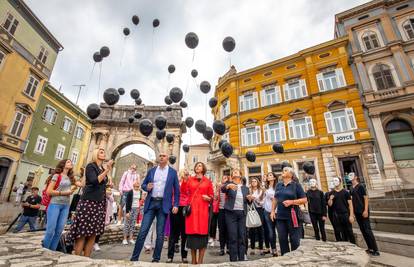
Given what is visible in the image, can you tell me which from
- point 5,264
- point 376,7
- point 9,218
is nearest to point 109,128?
point 9,218

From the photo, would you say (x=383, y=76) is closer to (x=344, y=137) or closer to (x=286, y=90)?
(x=344, y=137)

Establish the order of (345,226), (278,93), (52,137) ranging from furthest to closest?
(52,137) → (278,93) → (345,226)

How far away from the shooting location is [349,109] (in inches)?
547

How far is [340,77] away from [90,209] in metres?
17.7

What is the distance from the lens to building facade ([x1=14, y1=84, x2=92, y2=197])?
16906 mm

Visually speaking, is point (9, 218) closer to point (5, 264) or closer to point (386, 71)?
point (5, 264)

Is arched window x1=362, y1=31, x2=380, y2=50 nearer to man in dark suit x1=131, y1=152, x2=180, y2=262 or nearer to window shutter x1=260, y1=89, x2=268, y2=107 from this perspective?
window shutter x1=260, y1=89, x2=268, y2=107

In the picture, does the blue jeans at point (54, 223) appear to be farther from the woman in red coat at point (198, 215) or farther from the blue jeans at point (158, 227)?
the woman in red coat at point (198, 215)

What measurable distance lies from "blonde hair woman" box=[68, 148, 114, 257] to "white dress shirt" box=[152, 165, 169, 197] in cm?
83

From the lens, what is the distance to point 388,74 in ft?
44.5

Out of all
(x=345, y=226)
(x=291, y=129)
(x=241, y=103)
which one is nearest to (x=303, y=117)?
(x=291, y=129)

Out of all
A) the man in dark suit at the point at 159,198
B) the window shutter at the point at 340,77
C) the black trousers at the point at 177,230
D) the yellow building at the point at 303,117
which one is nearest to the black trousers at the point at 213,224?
the black trousers at the point at 177,230

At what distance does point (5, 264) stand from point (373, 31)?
71.1 feet

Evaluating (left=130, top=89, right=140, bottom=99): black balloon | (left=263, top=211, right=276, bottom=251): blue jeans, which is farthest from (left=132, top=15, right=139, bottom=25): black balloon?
(left=263, top=211, right=276, bottom=251): blue jeans
